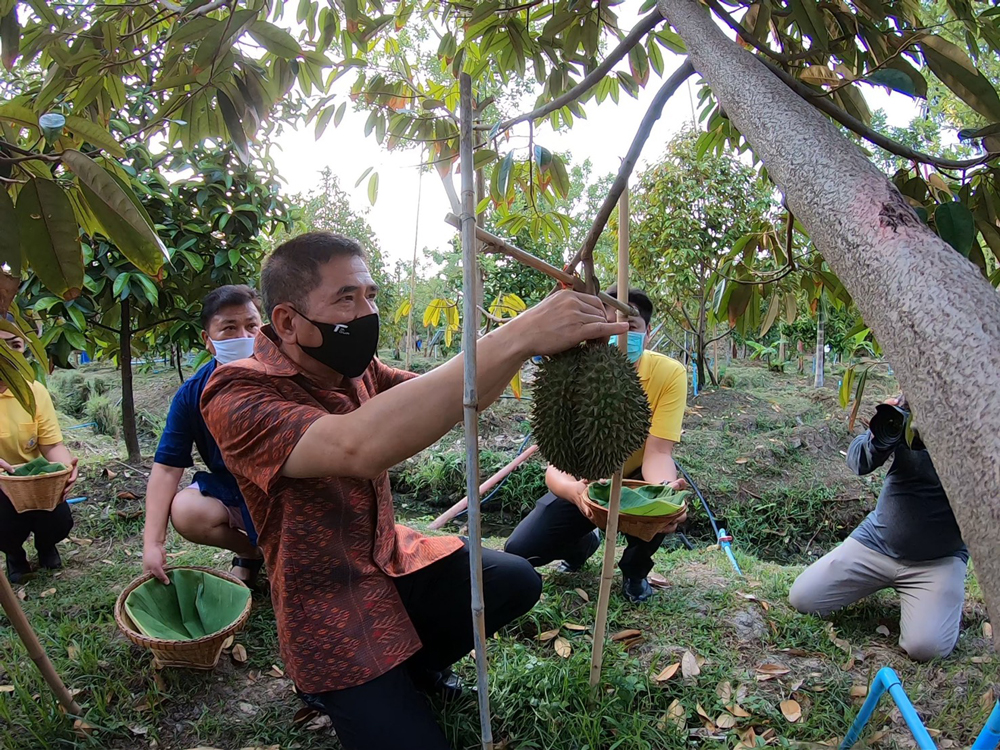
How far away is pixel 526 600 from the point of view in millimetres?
2004

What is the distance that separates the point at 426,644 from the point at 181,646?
31.5 inches

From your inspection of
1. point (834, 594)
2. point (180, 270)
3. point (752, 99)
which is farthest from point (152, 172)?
point (834, 594)

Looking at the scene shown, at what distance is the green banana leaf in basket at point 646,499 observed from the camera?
6.79 feet

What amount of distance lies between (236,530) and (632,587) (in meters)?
1.74

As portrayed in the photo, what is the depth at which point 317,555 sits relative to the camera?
64.9 inches

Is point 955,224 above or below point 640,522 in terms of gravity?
above

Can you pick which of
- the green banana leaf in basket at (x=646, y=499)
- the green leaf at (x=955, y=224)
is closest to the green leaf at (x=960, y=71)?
the green leaf at (x=955, y=224)

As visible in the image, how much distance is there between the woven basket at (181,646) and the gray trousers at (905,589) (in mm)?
2304

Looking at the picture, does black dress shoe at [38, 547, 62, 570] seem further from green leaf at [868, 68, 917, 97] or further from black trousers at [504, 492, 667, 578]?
green leaf at [868, 68, 917, 97]

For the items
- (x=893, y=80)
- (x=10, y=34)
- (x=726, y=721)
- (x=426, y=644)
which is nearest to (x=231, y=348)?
(x=10, y=34)

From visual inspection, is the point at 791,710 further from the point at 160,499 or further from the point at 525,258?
the point at 160,499

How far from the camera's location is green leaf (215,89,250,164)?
5.30ft

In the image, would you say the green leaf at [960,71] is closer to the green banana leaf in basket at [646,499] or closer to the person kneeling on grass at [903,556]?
the green banana leaf in basket at [646,499]

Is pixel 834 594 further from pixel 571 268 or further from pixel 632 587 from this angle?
pixel 571 268
